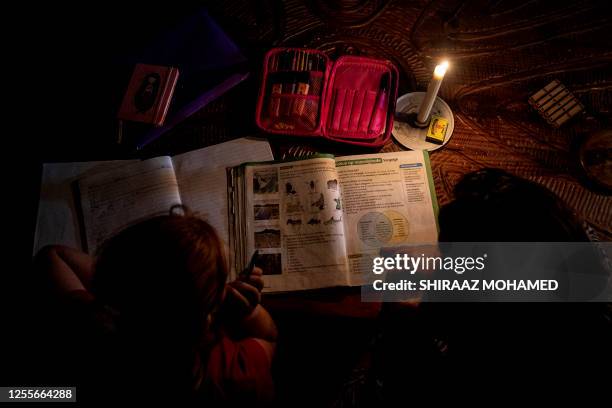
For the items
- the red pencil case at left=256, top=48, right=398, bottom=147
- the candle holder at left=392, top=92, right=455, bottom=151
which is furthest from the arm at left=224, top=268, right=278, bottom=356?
the candle holder at left=392, top=92, right=455, bottom=151

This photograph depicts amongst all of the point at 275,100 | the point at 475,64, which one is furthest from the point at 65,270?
the point at 475,64

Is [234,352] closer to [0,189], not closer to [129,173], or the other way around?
[129,173]

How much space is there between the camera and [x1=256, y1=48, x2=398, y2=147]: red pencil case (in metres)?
0.89

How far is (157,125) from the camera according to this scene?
91cm

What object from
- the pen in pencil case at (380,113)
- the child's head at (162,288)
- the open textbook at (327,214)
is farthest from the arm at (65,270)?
the pen in pencil case at (380,113)

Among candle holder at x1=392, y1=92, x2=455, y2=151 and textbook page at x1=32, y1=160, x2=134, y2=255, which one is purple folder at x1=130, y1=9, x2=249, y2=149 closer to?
textbook page at x1=32, y1=160, x2=134, y2=255

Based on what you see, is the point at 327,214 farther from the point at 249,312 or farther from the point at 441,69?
the point at 441,69

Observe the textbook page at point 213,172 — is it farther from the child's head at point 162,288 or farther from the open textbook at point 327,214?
the child's head at point 162,288

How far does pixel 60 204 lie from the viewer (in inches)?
34.0

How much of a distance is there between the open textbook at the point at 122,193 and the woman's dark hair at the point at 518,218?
483 mm

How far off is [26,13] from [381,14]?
104 centimetres

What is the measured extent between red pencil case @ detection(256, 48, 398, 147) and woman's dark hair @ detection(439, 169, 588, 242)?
0.32 metres

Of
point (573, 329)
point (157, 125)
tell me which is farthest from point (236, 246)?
point (573, 329)

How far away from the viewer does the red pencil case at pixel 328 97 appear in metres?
0.89
